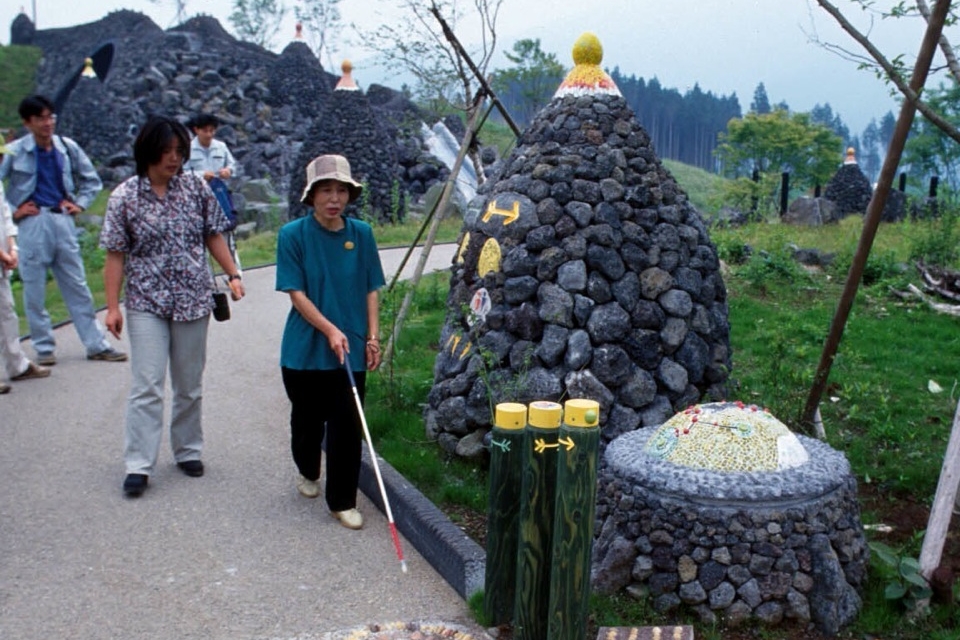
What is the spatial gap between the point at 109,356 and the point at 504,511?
5556mm

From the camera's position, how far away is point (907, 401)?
6.73 metres

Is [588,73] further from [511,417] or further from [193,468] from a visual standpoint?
[193,468]

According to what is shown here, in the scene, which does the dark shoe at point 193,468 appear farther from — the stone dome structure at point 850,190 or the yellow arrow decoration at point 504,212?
the stone dome structure at point 850,190

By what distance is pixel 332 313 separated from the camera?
4.30m

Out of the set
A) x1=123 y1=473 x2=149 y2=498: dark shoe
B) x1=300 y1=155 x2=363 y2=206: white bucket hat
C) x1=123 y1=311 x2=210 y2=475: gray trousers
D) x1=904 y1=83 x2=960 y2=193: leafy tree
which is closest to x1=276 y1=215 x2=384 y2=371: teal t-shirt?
x1=300 y1=155 x2=363 y2=206: white bucket hat

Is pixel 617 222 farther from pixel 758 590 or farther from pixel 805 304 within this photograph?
pixel 805 304

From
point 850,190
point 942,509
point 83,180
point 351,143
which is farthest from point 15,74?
point 942,509

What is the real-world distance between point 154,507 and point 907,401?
542cm

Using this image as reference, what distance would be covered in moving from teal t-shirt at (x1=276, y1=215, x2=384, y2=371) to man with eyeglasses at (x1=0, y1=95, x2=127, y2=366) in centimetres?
339

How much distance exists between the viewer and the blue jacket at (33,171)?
6.70m

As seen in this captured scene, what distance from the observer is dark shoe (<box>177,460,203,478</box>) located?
16.6ft

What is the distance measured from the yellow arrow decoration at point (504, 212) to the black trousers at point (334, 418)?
128 centimetres

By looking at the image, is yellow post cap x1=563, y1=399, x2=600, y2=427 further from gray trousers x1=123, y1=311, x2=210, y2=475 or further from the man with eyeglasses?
the man with eyeglasses

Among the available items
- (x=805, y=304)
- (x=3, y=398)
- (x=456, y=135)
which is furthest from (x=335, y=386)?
(x=456, y=135)
